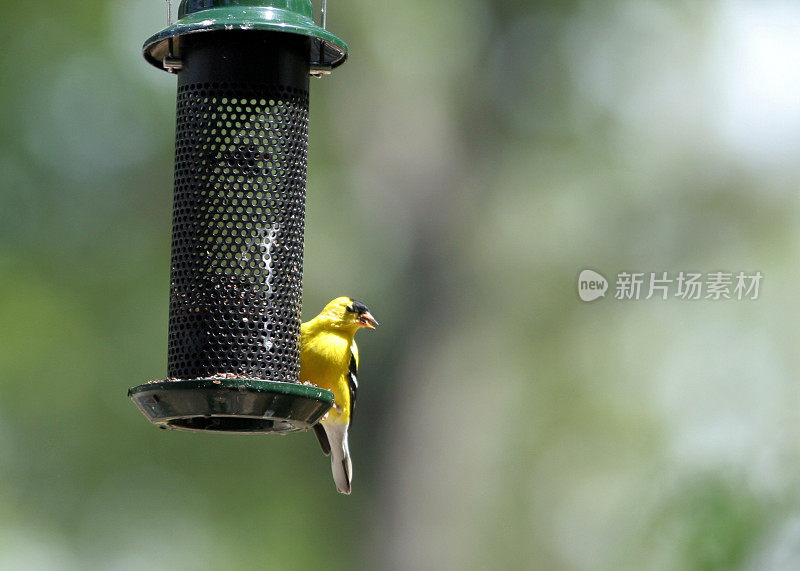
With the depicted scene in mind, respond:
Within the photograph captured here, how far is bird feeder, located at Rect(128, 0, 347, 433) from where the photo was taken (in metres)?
5.49

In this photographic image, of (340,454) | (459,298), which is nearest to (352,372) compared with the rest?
(340,454)

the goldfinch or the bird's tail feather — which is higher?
the goldfinch

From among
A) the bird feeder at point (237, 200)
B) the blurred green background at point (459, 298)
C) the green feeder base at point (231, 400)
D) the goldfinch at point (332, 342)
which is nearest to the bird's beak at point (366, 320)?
the goldfinch at point (332, 342)

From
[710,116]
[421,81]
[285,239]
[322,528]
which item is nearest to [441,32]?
[421,81]

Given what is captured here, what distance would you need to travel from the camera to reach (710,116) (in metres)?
14.9

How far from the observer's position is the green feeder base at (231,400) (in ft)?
16.7

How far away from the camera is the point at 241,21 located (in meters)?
5.21

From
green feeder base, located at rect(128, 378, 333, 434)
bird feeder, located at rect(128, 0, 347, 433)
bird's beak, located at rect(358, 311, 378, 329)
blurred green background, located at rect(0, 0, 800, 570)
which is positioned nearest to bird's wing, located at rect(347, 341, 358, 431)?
bird's beak, located at rect(358, 311, 378, 329)

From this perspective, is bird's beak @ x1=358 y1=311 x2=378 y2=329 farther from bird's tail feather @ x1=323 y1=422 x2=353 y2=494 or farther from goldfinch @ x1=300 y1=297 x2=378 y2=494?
bird's tail feather @ x1=323 y1=422 x2=353 y2=494

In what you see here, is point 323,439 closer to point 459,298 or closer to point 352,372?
point 352,372

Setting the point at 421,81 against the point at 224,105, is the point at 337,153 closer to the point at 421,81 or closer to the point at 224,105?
the point at 421,81

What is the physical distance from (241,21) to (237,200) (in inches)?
27.3

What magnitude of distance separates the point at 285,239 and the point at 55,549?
10.7m

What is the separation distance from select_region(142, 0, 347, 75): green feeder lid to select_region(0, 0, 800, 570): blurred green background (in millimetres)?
6200
